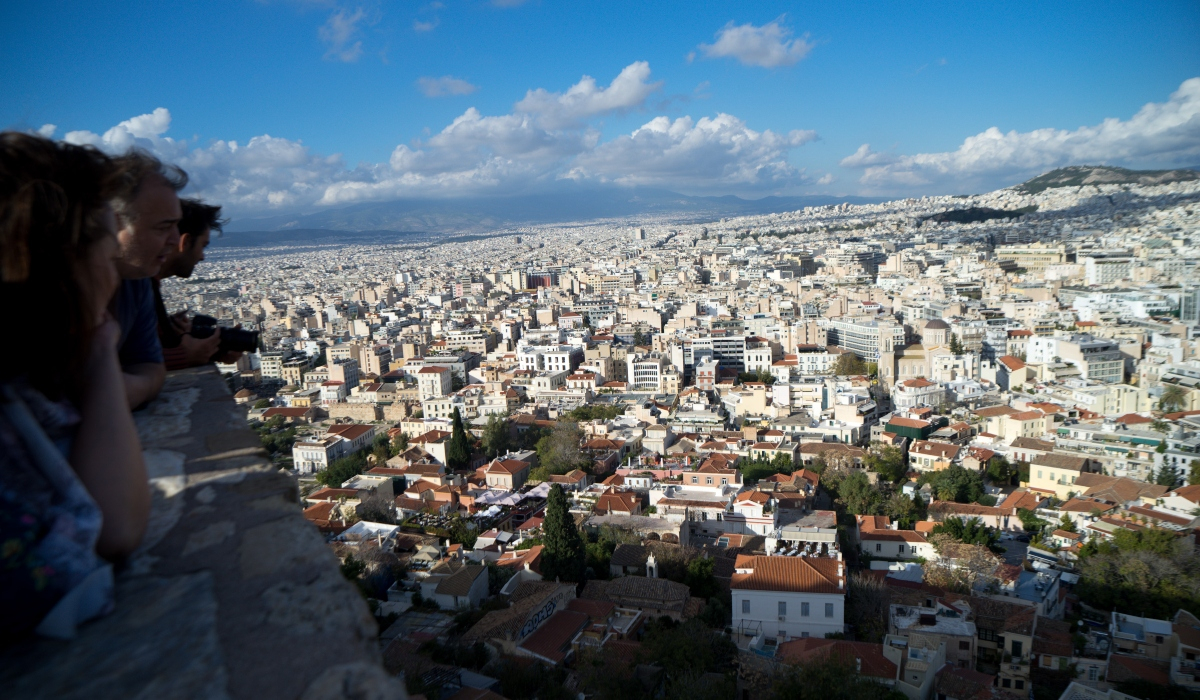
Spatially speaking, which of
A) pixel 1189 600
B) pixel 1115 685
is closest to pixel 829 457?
pixel 1189 600

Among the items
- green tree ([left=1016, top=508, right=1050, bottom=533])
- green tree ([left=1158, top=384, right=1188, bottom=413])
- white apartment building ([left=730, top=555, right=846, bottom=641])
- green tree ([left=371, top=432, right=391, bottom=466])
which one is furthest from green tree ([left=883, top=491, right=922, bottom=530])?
green tree ([left=371, top=432, right=391, bottom=466])

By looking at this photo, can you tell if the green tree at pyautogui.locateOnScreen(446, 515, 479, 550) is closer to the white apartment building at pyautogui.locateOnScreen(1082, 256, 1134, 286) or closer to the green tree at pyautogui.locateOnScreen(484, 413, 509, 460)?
the green tree at pyautogui.locateOnScreen(484, 413, 509, 460)

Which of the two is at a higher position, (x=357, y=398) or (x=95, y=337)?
(x=95, y=337)

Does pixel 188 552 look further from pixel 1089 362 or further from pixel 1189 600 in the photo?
pixel 1089 362

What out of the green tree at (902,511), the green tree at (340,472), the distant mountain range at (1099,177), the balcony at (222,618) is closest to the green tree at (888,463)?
the green tree at (902,511)

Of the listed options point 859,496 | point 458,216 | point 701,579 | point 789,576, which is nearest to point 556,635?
point 701,579

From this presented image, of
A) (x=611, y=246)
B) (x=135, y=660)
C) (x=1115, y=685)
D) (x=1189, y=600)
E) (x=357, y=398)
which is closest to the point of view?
(x=135, y=660)

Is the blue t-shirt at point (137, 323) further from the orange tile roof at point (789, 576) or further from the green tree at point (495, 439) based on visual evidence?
the green tree at point (495, 439)

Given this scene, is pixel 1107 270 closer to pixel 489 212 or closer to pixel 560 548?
pixel 560 548
